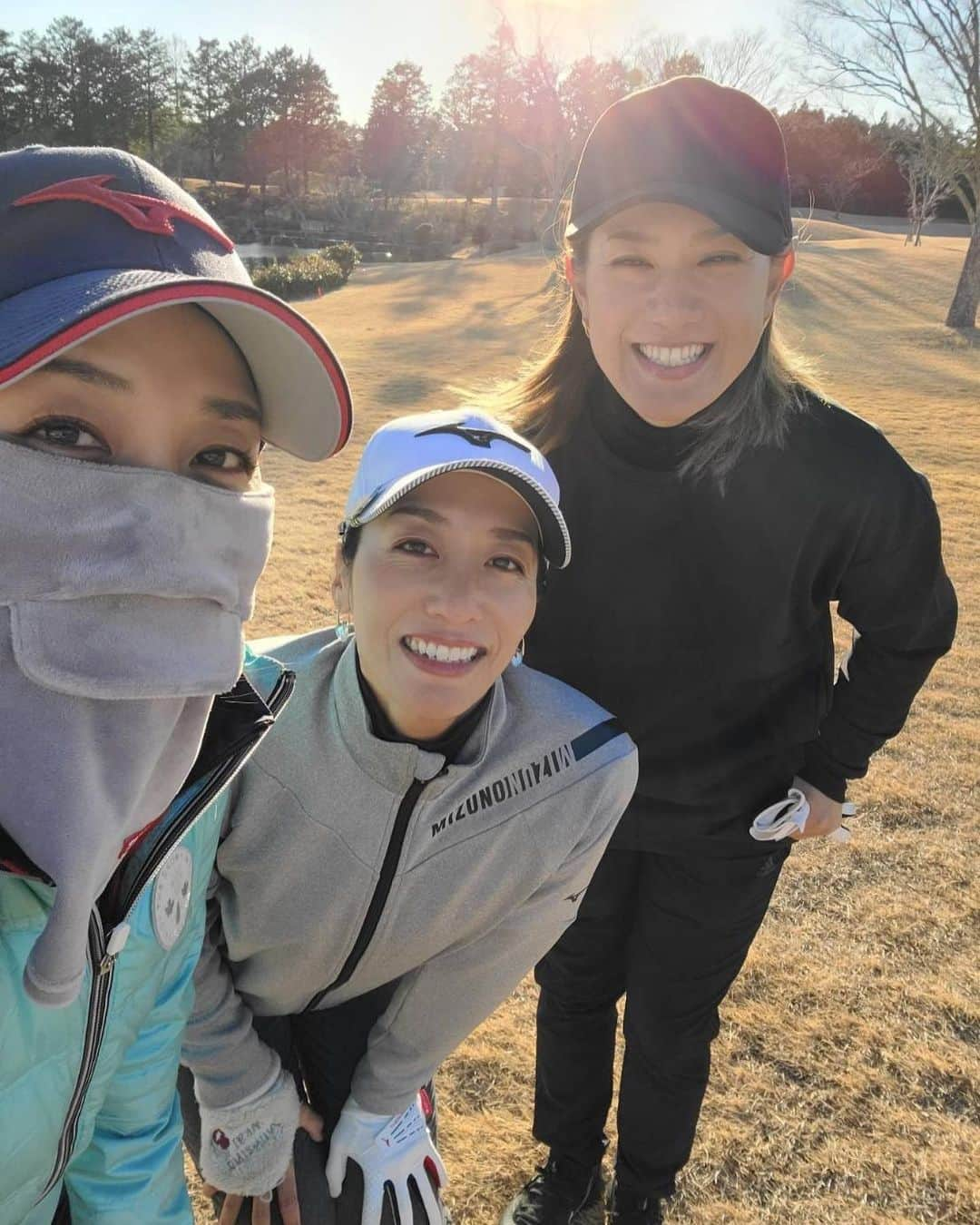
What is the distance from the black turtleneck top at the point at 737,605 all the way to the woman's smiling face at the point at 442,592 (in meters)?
0.28

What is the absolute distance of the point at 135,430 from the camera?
3.23 ft

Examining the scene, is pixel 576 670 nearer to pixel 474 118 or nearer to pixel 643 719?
pixel 643 719

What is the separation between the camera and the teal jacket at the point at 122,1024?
1061mm

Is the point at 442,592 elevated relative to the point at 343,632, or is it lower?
elevated

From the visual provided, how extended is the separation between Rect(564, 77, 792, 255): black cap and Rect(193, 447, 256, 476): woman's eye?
0.82 m

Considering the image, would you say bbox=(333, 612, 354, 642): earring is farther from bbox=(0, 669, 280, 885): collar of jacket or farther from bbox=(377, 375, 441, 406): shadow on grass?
bbox=(377, 375, 441, 406): shadow on grass

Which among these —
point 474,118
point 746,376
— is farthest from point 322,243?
point 746,376

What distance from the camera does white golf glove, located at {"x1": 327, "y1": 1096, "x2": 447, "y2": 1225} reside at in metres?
A: 1.76

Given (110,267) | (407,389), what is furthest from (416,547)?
(407,389)

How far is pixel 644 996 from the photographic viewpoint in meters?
2.01

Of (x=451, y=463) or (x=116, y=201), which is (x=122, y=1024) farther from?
(x=116, y=201)

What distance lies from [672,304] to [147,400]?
3.15 ft

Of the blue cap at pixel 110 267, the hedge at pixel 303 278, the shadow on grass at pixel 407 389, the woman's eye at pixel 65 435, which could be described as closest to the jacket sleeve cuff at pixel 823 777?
the blue cap at pixel 110 267

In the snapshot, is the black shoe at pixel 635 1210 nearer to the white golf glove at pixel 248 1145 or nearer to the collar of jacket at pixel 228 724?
the white golf glove at pixel 248 1145
